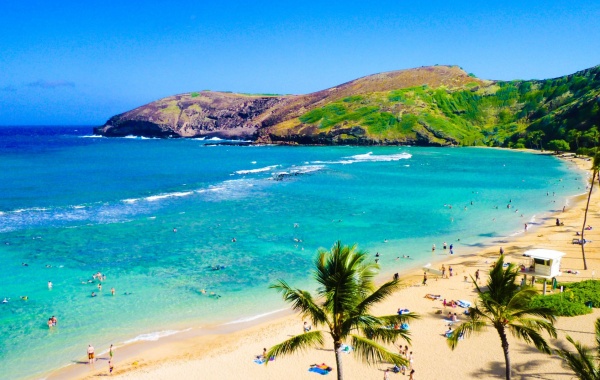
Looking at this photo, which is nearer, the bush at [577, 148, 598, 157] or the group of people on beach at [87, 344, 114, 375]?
the group of people on beach at [87, 344, 114, 375]

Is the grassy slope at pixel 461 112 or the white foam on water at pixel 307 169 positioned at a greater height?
the grassy slope at pixel 461 112

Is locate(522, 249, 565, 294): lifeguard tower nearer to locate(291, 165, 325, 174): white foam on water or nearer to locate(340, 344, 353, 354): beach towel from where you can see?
locate(340, 344, 353, 354): beach towel

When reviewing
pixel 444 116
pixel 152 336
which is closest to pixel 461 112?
pixel 444 116

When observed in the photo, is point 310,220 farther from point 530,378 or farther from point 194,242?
point 530,378

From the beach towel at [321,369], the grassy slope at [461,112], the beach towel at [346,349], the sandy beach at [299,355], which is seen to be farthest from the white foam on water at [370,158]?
the beach towel at [321,369]

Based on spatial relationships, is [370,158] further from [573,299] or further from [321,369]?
[321,369]

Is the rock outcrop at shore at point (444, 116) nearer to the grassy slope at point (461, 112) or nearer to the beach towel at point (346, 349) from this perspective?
the grassy slope at point (461, 112)

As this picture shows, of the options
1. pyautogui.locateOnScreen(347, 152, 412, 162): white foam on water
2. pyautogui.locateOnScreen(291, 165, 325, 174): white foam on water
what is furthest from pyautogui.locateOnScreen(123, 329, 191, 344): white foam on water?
pyautogui.locateOnScreen(347, 152, 412, 162): white foam on water
